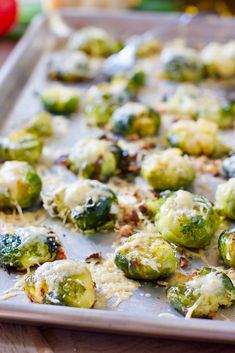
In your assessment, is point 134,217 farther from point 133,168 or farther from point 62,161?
point 62,161

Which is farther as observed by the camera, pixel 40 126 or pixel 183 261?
pixel 40 126

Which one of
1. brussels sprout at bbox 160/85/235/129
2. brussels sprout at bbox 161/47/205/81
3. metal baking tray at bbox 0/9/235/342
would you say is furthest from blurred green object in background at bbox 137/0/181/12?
brussels sprout at bbox 160/85/235/129

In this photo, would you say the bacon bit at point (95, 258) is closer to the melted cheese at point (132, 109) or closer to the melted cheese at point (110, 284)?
the melted cheese at point (110, 284)

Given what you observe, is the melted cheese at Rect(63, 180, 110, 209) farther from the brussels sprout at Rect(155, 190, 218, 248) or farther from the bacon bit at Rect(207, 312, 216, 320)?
the bacon bit at Rect(207, 312, 216, 320)

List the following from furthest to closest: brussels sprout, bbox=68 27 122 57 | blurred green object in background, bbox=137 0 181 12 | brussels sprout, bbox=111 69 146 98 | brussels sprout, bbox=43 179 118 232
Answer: blurred green object in background, bbox=137 0 181 12
brussels sprout, bbox=68 27 122 57
brussels sprout, bbox=111 69 146 98
brussels sprout, bbox=43 179 118 232

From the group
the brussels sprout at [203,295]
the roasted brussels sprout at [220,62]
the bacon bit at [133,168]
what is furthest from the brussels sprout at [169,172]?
the roasted brussels sprout at [220,62]

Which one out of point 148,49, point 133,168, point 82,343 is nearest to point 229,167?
point 133,168
